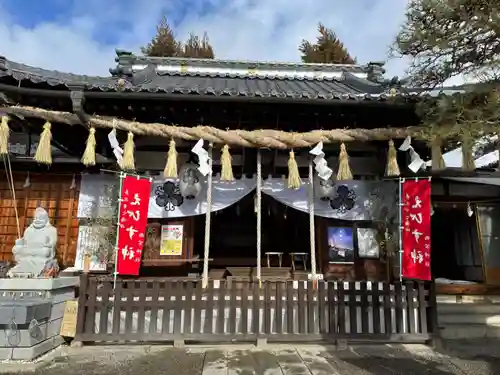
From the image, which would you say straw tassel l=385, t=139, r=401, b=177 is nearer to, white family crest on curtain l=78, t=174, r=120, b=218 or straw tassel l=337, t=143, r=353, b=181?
straw tassel l=337, t=143, r=353, b=181

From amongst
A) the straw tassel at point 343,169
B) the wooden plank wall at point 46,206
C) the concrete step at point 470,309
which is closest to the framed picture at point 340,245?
the straw tassel at point 343,169

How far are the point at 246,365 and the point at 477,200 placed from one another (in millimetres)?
7714

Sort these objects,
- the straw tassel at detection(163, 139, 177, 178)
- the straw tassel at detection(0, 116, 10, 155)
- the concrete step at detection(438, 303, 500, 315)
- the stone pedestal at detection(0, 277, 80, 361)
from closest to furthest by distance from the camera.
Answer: the stone pedestal at detection(0, 277, 80, 361) < the straw tassel at detection(0, 116, 10, 155) < the straw tassel at detection(163, 139, 177, 178) < the concrete step at detection(438, 303, 500, 315)

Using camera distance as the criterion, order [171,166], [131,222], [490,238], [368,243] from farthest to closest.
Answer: [490,238]
[368,243]
[131,222]
[171,166]

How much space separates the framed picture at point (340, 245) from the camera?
8266 millimetres

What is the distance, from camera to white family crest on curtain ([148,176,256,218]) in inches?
307

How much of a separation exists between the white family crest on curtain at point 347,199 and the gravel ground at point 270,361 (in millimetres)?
2647

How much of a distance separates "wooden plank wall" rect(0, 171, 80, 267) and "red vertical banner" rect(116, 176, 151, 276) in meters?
2.26

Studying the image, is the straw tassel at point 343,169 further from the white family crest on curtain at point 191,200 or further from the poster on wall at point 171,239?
the poster on wall at point 171,239

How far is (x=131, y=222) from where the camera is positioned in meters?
6.91

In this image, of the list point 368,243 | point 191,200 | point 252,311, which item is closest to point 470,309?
point 368,243

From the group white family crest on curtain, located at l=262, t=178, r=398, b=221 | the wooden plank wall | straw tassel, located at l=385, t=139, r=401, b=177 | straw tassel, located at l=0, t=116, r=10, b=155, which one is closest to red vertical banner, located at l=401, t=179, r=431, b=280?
straw tassel, located at l=385, t=139, r=401, b=177

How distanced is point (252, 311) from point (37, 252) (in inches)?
153

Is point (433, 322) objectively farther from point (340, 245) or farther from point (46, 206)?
point (46, 206)
